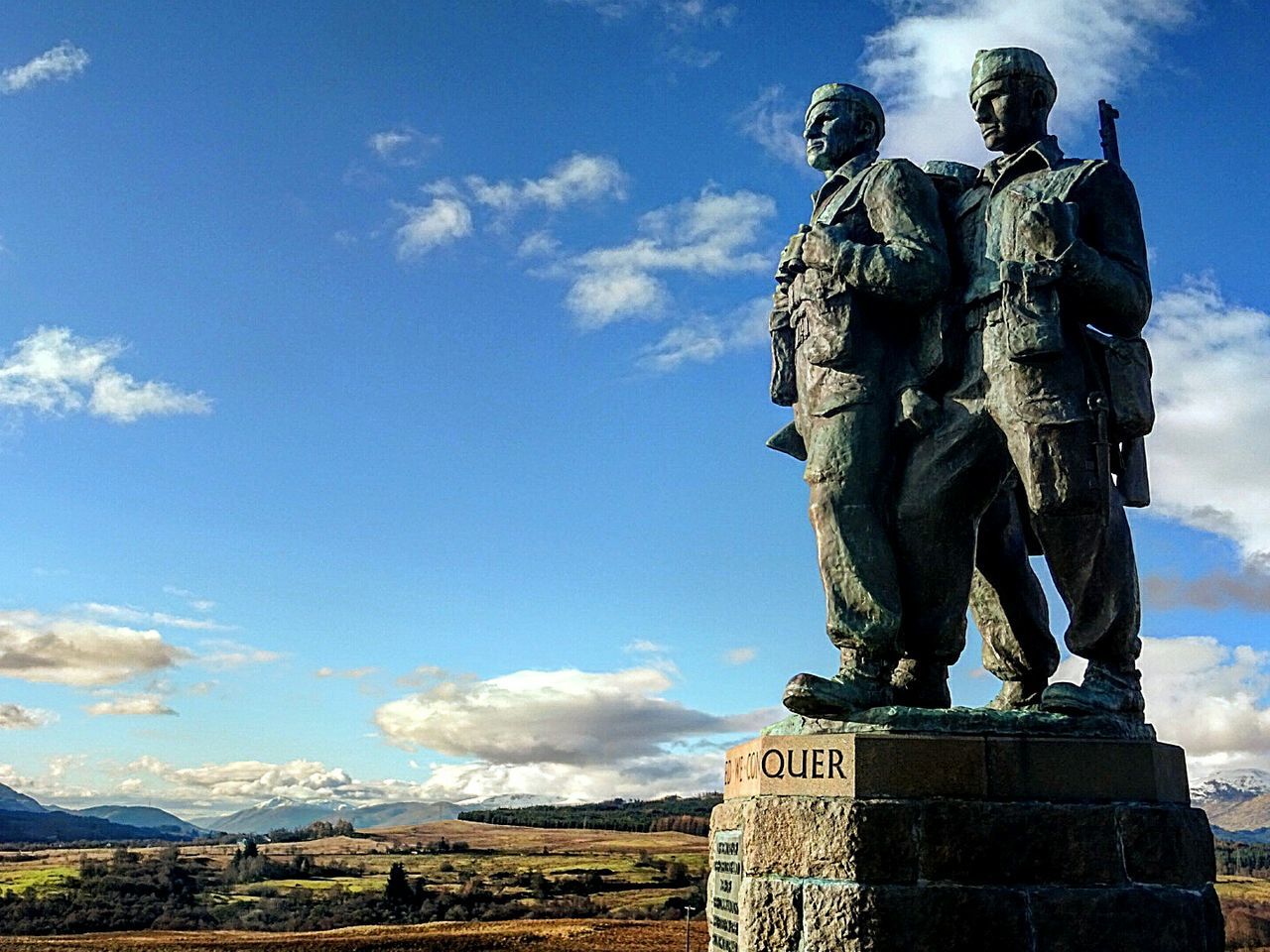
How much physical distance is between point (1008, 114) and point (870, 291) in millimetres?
1573

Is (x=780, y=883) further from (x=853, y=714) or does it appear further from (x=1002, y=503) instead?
(x=1002, y=503)

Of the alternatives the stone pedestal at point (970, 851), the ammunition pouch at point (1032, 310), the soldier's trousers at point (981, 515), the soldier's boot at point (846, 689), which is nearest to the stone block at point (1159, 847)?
the stone pedestal at point (970, 851)

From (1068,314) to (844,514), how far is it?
1.76 m

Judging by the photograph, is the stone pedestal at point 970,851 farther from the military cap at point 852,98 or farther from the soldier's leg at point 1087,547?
the military cap at point 852,98

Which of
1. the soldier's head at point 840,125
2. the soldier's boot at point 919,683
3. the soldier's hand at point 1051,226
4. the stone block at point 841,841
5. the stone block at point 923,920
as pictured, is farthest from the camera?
the soldier's head at point 840,125

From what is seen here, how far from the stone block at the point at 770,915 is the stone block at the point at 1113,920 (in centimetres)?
117

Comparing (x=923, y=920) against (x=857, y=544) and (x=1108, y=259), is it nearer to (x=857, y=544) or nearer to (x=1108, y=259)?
(x=857, y=544)

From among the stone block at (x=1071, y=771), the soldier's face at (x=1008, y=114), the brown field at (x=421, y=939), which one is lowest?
the brown field at (x=421, y=939)

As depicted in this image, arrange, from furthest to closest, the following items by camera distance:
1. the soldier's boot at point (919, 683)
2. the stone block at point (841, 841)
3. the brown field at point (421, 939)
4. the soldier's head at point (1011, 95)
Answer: the brown field at point (421, 939)
the soldier's head at point (1011, 95)
the soldier's boot at point (919, 683)
the stone block at point (841, 841)

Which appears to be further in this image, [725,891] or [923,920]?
[725,891]

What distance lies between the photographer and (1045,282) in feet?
23.3

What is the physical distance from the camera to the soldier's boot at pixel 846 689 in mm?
6832

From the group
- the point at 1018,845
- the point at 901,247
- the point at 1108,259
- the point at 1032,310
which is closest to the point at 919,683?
the point at 1018,845

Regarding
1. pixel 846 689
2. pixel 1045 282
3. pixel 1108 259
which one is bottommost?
pixel 846 689
